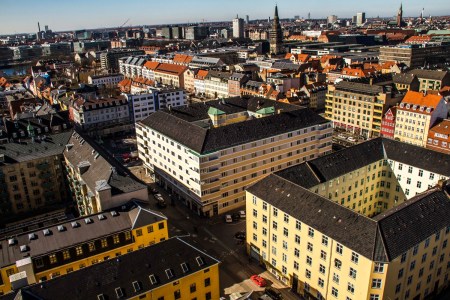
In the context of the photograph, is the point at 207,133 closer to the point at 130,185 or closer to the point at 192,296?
the point at 130,185

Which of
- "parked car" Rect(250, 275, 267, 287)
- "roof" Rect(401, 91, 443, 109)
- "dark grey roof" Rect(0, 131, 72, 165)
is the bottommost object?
"parked car" Rect(250, 275, 267, 287)

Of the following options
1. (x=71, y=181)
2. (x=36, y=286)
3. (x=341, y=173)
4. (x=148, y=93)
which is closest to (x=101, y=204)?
(x=36, y=286)

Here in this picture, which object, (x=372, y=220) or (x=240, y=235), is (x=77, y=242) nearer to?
(x=240, y=235)

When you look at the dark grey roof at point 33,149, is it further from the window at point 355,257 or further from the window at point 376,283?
the window at point 376,283

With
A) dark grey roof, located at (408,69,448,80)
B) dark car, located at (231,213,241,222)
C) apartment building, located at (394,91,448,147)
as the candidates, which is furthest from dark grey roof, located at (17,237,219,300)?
dark grey roof, located at (408,69,448,80)

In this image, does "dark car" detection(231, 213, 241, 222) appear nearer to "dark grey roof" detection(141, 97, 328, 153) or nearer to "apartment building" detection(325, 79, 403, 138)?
"dark grey roof" detection(141, 97, 328, 153)

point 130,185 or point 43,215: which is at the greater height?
point 130,185
